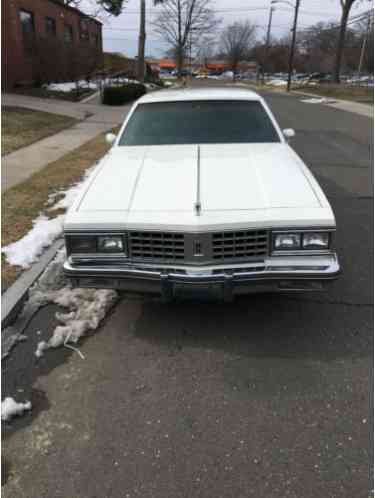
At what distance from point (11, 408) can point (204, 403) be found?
1162mm

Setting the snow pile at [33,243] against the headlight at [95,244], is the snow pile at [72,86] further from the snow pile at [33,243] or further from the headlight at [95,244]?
the headlight at [95,244]

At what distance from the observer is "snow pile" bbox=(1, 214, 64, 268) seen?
429 centimetres

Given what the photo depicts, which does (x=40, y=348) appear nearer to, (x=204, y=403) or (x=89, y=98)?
(x=204, y=403)

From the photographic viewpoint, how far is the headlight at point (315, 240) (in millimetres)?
Answer: 2834

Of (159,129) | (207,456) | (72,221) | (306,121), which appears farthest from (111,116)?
(207,456)

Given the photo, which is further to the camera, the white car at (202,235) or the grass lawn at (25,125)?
the grass lawn at (25,125)

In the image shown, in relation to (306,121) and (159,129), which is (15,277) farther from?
(306,121)

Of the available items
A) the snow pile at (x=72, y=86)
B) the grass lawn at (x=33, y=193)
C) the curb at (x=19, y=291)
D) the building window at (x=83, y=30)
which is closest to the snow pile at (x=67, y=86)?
the snow pile at (x=72, y=86)

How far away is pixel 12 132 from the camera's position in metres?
11.1

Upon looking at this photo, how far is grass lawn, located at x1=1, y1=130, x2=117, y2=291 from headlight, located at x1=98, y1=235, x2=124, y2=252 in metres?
1.42

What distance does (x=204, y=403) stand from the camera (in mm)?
2590

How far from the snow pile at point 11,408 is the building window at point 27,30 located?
22.3m

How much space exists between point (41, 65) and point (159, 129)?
1968cm

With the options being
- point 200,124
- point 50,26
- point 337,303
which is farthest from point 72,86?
point 337,303
